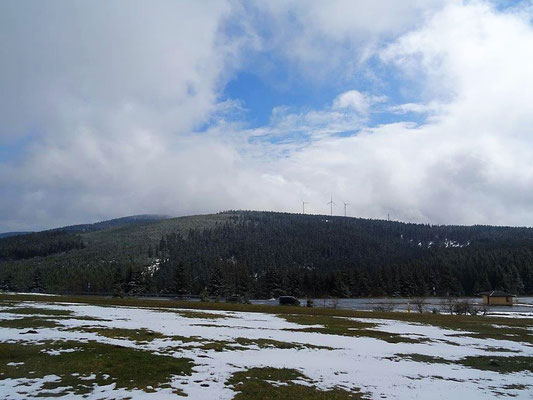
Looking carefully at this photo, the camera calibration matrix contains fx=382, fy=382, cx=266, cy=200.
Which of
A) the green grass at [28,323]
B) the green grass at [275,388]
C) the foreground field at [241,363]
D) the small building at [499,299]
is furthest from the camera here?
the small building at [499,299]

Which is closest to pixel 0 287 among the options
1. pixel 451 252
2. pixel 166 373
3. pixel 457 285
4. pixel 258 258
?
pixel 258 258

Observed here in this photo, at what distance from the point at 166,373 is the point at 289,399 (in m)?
4.70

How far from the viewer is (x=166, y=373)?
13594 mm

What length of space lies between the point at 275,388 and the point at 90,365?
6.87 m

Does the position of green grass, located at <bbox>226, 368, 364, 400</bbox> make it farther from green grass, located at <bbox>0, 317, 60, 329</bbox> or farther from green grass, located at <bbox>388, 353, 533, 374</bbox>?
green grass, located at <bbox>0, 317, 60, 329</bbox>

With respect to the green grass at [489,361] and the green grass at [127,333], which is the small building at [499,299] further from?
the green grass at [127,333]

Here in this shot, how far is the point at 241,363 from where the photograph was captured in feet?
52.6

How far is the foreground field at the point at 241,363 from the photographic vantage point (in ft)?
39.8

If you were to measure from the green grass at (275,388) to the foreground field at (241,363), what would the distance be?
35 millimetres

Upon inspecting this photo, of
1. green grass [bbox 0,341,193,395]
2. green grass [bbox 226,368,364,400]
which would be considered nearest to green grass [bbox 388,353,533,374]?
green grass [bbox 226,368,364,400]

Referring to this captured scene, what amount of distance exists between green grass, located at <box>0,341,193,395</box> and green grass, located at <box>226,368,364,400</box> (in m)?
2.25


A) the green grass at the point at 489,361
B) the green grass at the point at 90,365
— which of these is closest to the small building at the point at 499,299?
the green grass at the point at 489,361

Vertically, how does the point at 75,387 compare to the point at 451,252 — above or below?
below

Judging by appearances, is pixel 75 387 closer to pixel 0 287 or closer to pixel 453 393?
pixel 453 393
